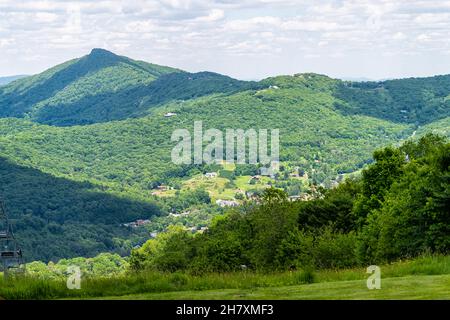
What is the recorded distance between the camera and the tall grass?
44.7ft

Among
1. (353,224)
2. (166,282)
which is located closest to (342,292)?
(166,282)

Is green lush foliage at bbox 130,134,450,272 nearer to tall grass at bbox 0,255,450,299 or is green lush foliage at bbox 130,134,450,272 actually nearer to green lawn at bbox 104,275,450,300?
tall grass at bbox 0,255,450,299

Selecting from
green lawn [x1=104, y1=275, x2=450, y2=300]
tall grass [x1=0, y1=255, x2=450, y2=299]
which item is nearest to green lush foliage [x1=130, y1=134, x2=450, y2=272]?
tall grass [x1=0, y1=255, x2=450, y2=299]

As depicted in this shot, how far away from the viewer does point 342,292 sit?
505 inches

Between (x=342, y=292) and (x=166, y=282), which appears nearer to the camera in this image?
(x=342, y=292)

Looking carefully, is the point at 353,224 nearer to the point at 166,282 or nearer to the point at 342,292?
the point at 166,282

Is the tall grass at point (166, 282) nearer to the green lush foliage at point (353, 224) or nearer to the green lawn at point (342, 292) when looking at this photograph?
the green lawn at point (342, 292)

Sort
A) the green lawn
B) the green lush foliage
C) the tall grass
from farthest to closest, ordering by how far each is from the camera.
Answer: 1. the green lush foliage
2. the tall grass
3. the green lawn

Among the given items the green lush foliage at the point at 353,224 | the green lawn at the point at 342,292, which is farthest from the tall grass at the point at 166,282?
the green lush foliage at the point at 353,224

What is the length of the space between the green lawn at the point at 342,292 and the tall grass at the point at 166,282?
503 millimetres

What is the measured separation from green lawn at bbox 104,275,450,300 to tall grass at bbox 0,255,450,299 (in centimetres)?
50

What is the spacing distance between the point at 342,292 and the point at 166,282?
11.9ft
